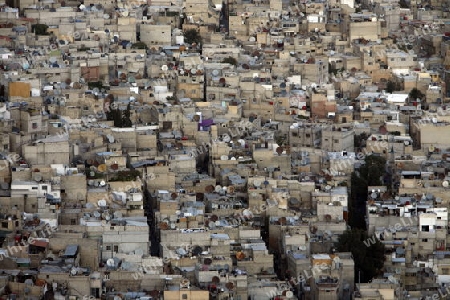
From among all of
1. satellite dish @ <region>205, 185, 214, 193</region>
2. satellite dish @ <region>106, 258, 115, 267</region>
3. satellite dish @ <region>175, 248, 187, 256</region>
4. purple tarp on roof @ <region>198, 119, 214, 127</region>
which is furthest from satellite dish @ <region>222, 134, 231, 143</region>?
satellite dish @ <region>106, 258, 115, 267</region>

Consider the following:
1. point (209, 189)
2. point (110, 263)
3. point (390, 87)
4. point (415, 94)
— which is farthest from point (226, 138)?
point (110, 263)

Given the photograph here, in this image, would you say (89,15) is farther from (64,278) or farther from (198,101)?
(64,278)

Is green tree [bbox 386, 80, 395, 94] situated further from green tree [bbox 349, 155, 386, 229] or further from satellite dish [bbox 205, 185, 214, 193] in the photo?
satellite dish [bbox 205, 185, 214, 193]

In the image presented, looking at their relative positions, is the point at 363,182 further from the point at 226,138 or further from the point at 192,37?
the point at 192,37

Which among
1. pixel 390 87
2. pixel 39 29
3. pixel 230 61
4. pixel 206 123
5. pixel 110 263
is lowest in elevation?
pixel 390 87

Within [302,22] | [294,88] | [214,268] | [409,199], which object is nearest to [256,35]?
[302,22]
